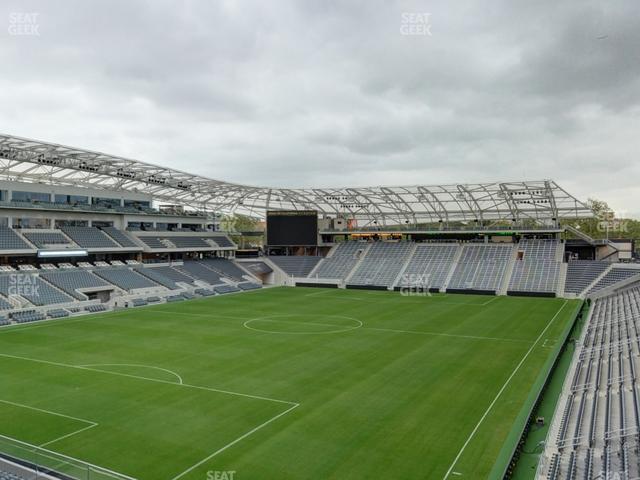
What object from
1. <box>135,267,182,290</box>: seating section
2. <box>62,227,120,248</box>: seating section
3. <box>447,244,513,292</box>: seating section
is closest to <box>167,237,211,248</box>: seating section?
<box>135,267,182,290</box>: seating section

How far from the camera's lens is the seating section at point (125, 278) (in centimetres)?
4407

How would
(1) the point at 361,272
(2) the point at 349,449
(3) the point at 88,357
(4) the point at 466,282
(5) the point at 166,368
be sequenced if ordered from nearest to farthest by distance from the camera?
(2) the point at 349,449 → (5) the point at 166,368 → (3) the point at 88,357 → (4) the point at 466,282 → (1) the point at 361,272

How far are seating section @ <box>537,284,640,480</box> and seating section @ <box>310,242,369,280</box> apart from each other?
3620cm

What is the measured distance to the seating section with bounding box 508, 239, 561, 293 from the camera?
4894 centimetres

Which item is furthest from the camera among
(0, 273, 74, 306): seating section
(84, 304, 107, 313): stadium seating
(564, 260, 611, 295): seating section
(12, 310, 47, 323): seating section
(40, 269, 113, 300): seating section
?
(564, 260, 611, 295): seating section

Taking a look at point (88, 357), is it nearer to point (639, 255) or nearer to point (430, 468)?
point (430, 468)

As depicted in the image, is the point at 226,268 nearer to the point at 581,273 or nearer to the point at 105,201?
the point at 105,201

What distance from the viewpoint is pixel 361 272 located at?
58.6m

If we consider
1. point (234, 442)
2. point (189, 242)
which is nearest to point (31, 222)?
point (189, 242)

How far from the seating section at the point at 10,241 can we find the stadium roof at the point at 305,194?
15.7 ft

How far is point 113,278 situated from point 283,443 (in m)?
35.3

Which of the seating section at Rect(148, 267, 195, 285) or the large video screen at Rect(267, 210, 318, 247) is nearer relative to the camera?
the seating section at Rect(148, 267, 195, 285)

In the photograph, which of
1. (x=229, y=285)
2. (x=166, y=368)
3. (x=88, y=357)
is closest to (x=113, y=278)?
(x=229, y=285)

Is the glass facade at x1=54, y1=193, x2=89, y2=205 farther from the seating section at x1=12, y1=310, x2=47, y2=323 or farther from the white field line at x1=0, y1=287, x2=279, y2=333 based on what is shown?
the seating section at x1=12, y1=310, x2=47, y2=323
